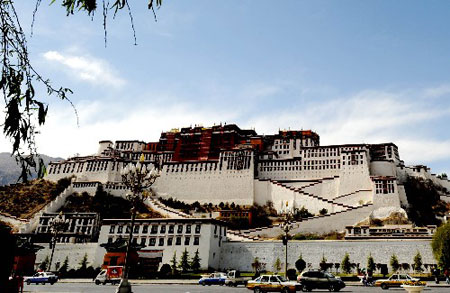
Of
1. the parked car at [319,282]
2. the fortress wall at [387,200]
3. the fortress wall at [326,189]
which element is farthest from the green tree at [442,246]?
the fortress wall at [326,189]

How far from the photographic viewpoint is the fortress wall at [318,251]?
38531mm

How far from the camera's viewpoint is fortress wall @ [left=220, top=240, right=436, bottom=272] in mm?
38531

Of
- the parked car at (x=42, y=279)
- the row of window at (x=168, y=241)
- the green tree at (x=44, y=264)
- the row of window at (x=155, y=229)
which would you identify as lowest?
the parked car at (x=42, y=279)

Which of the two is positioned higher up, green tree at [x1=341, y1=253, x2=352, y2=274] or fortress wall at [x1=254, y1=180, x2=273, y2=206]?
fortress wall at [x1=254, y1=180, x2=273, y2=206]

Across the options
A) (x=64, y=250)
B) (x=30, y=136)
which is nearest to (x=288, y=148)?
(x=64, y=250)

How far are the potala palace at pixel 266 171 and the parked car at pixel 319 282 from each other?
34437 mm

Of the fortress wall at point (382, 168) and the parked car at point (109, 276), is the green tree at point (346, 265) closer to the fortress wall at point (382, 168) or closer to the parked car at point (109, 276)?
the parked car at point (109, 276)

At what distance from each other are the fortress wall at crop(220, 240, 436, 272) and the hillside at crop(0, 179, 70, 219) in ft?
150

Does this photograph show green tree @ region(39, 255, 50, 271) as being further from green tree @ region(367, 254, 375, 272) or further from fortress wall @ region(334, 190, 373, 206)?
fortress wall @ region(334, 190, 373, 206)

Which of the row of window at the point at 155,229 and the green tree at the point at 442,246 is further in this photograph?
the row of window at the point at 155,229

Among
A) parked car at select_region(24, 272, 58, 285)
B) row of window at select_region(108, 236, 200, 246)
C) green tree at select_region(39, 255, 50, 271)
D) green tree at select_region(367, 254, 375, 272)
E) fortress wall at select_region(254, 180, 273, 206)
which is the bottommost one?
parked car at select_region(24, 272, 58, 285)

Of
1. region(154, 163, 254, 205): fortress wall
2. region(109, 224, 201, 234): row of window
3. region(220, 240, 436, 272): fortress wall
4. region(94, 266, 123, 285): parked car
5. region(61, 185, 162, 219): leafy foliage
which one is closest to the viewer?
region(94, 266, 123, 285): parked car

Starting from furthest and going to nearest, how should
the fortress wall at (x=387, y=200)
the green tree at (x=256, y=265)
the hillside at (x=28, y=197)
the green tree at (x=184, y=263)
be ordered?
the hillside at (x=28, y=197), the fortress wall at (x=387, y=200), the green tree at (x=256, y=265), the green tree at (x=184, y=263)

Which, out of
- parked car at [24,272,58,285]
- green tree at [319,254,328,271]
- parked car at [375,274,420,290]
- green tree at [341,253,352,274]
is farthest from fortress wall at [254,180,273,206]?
parked car at [24,272,58,285]
